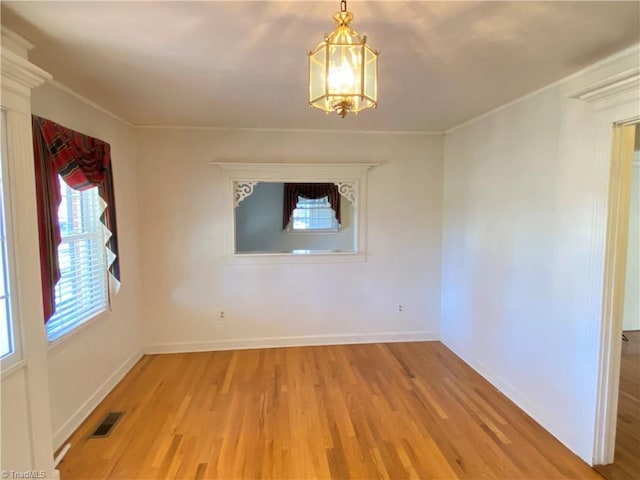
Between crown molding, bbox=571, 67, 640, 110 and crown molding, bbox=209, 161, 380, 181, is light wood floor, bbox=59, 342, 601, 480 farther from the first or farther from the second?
crown molding, bbox=571, 67, 640, 110

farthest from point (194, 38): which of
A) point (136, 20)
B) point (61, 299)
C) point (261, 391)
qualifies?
point (261, 391)

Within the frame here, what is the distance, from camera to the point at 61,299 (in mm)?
2455

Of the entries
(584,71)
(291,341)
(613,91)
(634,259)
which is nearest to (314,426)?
(291,341)

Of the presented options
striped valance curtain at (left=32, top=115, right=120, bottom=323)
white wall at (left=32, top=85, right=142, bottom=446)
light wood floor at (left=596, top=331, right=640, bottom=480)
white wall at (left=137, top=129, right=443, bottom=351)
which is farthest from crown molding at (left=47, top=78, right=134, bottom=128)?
light wood floor at (left=596, top=331, right=640, bottom=480)

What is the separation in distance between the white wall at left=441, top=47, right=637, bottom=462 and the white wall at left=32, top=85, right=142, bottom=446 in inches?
128

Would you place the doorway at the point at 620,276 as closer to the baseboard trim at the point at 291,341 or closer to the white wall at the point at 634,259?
the baseboard trim at the point at 291,341

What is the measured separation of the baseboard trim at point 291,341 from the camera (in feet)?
12.6

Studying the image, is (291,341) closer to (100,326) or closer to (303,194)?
(100,326)

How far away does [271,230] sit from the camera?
6.50 metres

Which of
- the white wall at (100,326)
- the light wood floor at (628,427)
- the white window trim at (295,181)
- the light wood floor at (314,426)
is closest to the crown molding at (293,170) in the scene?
the white window trim at (295,181)

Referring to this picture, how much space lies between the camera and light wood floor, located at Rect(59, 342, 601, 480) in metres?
2.13

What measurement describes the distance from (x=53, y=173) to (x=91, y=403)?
174 centimetres

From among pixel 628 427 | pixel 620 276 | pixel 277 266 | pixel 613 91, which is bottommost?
pixel 628 427

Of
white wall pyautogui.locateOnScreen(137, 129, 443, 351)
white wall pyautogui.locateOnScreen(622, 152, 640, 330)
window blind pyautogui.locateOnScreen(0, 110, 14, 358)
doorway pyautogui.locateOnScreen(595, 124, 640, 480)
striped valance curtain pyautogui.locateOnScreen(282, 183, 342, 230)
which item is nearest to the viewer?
window blind pyautogui.locateOnScreen(0, 110, 14, 358)
